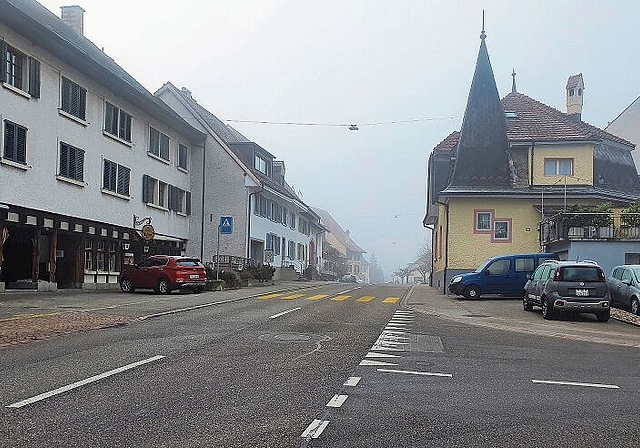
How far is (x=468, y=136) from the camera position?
39875mm

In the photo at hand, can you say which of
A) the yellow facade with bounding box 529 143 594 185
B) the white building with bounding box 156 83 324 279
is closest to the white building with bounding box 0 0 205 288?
the white building with bounding box 156 83 324 279

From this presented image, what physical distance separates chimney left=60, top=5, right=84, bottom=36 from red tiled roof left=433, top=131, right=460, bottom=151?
2098 cm

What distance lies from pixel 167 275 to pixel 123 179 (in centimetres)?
833

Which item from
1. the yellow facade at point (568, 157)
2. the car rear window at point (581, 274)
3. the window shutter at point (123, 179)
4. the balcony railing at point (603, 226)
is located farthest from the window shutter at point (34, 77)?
the yellow facade at point (568, 157)

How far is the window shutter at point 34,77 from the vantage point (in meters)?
26.4

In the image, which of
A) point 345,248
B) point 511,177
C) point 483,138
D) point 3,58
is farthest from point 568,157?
point 345,248

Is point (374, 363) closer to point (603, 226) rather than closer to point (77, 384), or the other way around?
point (77, 384)

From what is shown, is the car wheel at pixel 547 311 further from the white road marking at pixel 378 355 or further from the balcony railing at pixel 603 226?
the white road marking at pixel 378 355

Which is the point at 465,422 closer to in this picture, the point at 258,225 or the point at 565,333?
the point at 565,333

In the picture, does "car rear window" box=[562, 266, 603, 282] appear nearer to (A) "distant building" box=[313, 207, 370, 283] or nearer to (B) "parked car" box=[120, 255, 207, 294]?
(B) "parked car" box=[120, 255, 207, 294]

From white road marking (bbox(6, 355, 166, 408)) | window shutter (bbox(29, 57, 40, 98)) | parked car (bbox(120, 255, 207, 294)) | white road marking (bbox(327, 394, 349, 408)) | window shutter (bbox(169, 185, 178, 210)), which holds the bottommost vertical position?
white road marking (bbox(327, 394, 349, 408))

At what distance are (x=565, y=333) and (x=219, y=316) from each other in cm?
790

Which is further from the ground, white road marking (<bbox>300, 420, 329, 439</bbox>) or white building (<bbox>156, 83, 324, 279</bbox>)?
white building (<bbox>156, 83, 324, 279</bbox>)

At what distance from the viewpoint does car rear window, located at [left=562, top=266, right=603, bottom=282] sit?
19.8 m
